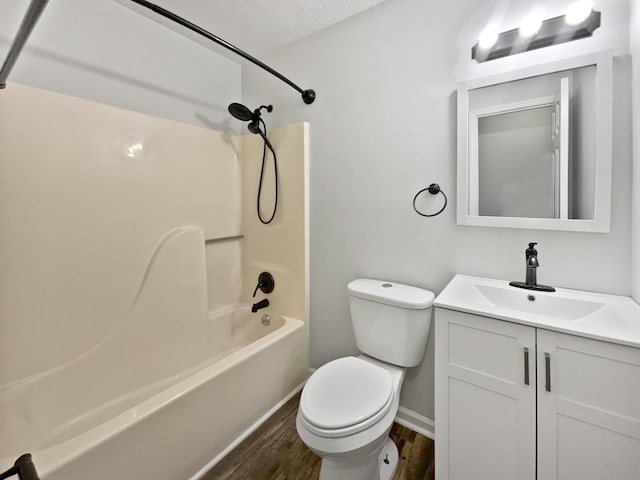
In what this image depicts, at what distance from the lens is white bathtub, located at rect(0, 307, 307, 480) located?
1.03 metres

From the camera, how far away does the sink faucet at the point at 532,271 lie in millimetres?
1261

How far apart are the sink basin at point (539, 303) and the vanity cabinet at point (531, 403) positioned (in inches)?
11.6

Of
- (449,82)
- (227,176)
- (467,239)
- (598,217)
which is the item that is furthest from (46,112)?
(598,217)

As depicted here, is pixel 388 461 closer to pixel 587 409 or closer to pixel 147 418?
pixel 587 409

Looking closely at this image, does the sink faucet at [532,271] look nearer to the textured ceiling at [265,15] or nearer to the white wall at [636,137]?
the white wall at [636,137]

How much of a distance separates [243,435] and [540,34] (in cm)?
245

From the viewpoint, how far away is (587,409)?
3.11 feet

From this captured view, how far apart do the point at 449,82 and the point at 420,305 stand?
1.15 meters

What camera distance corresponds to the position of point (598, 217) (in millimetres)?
1193

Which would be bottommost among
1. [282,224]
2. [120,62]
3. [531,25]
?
[282,224]

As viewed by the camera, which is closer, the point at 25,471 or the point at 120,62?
the point at 25,471

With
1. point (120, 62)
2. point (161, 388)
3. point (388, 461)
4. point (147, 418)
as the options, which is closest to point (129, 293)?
point (161, 388)

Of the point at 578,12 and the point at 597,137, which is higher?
the point at 578,12

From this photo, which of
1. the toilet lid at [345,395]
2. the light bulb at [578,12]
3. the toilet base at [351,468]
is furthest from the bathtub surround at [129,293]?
the light bulb at [578,12]
